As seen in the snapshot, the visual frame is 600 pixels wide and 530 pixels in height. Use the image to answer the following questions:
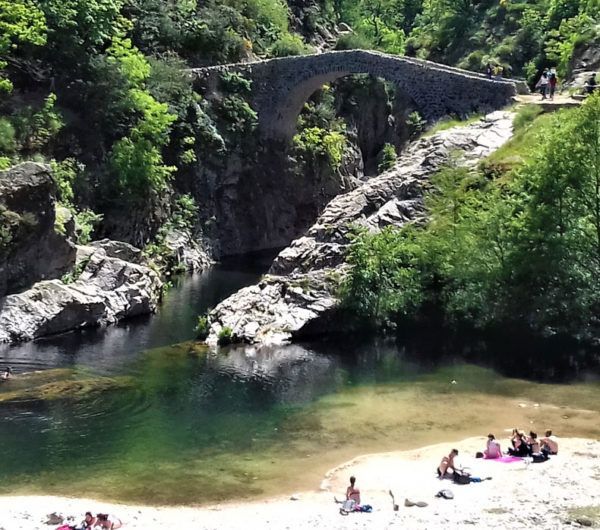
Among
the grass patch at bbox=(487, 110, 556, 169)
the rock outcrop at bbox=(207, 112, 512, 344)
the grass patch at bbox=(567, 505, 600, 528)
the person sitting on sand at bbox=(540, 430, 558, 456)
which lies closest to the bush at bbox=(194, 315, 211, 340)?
the rock outcrop at bbox=(207, 112, 512, 344)

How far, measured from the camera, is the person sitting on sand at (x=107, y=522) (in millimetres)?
21328

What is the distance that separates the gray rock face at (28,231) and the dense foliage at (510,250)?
15097mm

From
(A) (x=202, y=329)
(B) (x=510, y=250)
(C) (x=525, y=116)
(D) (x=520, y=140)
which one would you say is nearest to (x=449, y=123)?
(C) (x=525, y=116)

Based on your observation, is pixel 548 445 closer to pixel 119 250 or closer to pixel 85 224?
pixel 119 250

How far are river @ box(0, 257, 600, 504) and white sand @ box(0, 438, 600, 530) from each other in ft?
3.13

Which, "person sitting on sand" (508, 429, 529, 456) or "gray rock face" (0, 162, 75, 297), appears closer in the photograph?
"person sitting on sand" (508, 429, 529, 456)

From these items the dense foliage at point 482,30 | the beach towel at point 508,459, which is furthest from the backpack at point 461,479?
the dense foliage at point 482,30

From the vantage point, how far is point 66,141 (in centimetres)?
5662

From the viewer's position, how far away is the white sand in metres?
22.3

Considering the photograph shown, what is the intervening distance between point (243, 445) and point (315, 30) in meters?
70.5

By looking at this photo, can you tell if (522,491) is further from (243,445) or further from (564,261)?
(564,261)

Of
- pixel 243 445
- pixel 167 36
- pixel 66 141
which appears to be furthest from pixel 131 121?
pixel 243 445

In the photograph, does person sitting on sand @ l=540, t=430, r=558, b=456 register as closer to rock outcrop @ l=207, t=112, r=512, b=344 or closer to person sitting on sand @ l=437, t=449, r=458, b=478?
person sitting on sand @ l=437, t=449, r=458, b=478

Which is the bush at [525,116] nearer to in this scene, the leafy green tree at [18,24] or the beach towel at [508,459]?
the leafy green tree at [18,24]
